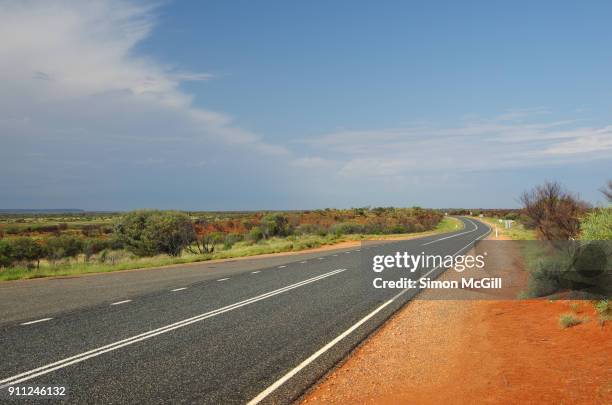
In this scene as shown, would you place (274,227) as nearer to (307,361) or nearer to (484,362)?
(307,361)

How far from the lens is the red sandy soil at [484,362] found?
5.68 metres

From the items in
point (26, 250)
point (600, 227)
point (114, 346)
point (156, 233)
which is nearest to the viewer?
point (114, 346)

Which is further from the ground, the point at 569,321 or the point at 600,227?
the point at 600,227

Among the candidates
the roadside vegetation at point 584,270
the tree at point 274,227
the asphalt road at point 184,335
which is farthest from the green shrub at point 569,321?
the tree at point 274,227

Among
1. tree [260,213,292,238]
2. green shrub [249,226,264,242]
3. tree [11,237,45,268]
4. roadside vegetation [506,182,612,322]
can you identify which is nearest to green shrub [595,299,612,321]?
roadside vegetation [506,182,612,322]

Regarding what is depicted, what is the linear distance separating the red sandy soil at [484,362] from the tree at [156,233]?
2619 cm

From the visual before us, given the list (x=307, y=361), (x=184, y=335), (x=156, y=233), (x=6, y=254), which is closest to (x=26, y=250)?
(x=6, y=254)

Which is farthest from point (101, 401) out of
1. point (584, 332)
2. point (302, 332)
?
point (584, 332)

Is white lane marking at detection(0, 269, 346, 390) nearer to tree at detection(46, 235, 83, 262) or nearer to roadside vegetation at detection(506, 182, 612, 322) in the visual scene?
roadside vegetation at detection(506, 182, 612, 322)

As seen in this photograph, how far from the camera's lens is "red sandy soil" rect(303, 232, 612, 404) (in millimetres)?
5684

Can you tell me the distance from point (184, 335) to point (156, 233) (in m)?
26.3

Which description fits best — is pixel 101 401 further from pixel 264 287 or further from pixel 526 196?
pixel 526 196

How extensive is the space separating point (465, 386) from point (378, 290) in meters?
8.27

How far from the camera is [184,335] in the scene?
28.0 feet
